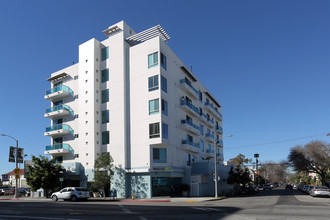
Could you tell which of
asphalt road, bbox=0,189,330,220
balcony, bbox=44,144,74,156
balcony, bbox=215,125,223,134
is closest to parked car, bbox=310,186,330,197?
asphalt road, bbox=0,189,330,220

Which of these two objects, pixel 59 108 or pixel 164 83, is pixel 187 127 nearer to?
pixel 164 83

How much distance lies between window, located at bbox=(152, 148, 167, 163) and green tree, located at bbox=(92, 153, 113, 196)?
582 cm

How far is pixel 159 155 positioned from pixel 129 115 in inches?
275

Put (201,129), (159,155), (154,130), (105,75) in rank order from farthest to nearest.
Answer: (201,129), (105,75), (159,155), (154,130)

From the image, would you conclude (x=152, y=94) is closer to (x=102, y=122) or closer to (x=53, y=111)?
(x=102, y=122)

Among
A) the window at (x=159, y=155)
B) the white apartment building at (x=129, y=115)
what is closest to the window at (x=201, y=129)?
the white apartment building at (x=129, y=115)

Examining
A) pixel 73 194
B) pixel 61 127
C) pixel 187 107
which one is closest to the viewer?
pixel 73 194

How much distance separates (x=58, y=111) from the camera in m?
45.4

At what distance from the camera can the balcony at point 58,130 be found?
44.4 m

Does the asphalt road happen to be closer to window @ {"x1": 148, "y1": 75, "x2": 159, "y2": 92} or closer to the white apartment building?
the white apartment building

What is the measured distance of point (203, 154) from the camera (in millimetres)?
52938

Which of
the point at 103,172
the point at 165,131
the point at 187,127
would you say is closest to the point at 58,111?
the point at 103,172

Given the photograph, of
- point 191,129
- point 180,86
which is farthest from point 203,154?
point 180,86

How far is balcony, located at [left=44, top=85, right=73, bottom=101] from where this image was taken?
4600cm
